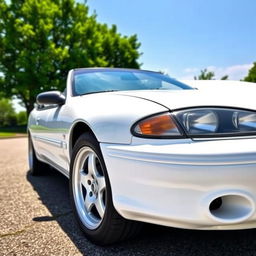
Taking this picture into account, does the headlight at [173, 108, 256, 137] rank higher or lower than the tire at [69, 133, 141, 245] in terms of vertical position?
higher

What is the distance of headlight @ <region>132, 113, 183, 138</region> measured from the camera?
63.3 inches

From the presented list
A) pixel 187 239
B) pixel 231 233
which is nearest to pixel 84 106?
pixel 187 239

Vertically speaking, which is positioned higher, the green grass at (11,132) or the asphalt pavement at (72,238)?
the asphalt pavement at (72,238)

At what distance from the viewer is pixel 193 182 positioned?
146cm

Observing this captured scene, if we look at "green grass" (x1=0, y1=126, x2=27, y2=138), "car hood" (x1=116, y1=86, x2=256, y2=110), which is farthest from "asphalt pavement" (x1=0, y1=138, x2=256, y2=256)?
"green grass" (x1=0, y1=126, x2=27, y2=138)

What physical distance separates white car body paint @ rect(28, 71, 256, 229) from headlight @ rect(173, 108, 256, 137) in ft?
0.14

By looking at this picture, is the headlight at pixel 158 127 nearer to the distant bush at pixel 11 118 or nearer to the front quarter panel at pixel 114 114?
the front quarter panel at pixel 114 114

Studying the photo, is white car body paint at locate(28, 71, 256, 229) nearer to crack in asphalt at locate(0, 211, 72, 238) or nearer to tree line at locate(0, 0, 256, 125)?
crack in asphalt at locate(0, 211, 72, 238)

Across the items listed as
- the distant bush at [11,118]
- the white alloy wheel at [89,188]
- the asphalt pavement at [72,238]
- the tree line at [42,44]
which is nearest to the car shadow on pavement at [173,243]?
the asphalt pavement at [72,238]

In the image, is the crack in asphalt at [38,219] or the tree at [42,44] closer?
the crack in asphalt at [38,219]

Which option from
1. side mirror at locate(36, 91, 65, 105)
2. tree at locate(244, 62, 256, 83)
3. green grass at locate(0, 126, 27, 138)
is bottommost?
green grass at locate(0, 126, 27, 138)

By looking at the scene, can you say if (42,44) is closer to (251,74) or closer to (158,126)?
(158,126)

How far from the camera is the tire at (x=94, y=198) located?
1.82 m

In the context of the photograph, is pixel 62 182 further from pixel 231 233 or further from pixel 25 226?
pixel 231 233
